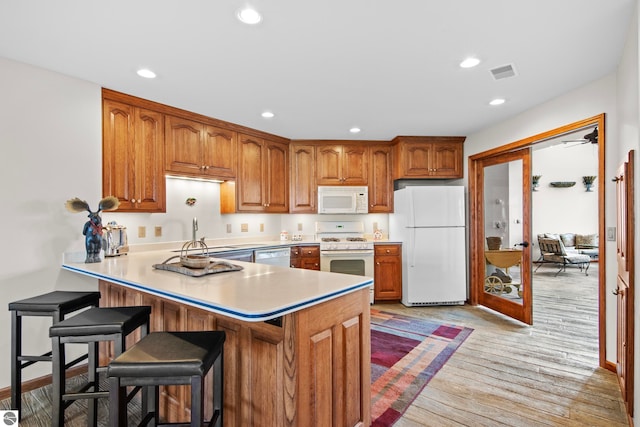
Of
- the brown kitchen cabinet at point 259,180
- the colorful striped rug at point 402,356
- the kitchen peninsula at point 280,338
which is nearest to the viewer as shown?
the kitchen peninsula at point 280,338

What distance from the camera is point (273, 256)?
4.01m

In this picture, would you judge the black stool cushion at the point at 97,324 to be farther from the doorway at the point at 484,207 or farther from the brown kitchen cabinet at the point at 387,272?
the doorway at the point at 484,207

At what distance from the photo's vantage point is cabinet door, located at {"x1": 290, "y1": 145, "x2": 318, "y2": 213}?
182 inches

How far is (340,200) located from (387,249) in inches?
37.8

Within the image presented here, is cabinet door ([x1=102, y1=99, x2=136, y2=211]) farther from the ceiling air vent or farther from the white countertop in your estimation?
the ceiling air vent

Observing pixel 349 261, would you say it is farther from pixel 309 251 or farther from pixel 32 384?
pixel 32 384

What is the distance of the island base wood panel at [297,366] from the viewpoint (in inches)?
53.9

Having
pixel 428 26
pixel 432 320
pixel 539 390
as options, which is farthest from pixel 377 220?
pixel 428 26

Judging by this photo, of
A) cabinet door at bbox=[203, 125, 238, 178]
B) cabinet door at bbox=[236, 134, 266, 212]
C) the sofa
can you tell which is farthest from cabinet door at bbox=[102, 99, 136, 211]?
the sofa

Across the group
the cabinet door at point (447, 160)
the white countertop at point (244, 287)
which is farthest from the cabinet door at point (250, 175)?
the cabinet door at point (447, 160)

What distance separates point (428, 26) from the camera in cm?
187

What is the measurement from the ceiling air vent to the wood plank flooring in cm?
234

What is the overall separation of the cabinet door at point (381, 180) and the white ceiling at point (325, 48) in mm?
1452

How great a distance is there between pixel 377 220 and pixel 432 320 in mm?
1773
